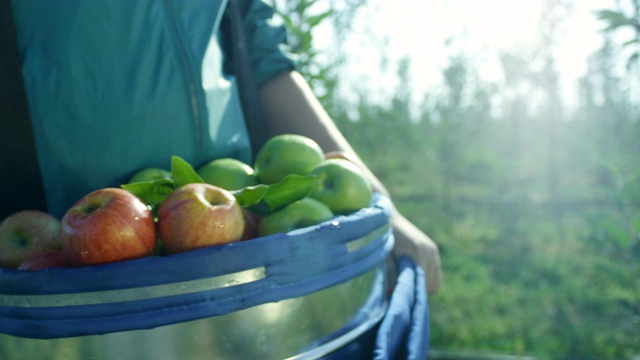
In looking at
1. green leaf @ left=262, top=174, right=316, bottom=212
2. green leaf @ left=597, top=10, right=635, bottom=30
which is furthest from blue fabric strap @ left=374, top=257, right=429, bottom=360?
green leaf @ left=597, top=10, right=635, bottom=30

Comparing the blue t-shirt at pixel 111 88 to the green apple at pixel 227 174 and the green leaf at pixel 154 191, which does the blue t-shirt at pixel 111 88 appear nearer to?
the green apple at pixel 227 174

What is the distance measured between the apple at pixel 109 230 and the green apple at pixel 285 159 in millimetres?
359

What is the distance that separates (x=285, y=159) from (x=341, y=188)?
140 millimetres

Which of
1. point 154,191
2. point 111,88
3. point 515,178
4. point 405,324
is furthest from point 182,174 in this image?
point 515,178

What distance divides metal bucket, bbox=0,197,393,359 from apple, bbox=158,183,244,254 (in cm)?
8

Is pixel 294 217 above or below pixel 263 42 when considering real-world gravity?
below

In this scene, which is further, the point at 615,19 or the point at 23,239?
the point at 615,19

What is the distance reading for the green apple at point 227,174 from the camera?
48.6 inches

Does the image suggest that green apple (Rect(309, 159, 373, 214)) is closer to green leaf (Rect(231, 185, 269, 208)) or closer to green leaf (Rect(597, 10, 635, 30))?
green leaf (Rect(231, 185, 269, 208))

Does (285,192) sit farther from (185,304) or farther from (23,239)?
(23,239)

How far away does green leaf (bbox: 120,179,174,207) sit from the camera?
107 centimetres

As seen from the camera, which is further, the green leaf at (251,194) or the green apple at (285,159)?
the green apple at (285,159)

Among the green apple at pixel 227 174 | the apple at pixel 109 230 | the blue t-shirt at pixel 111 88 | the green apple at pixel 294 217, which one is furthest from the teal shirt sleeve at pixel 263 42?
the apple at pixel 109 230

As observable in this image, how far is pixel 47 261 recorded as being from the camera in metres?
1.00
